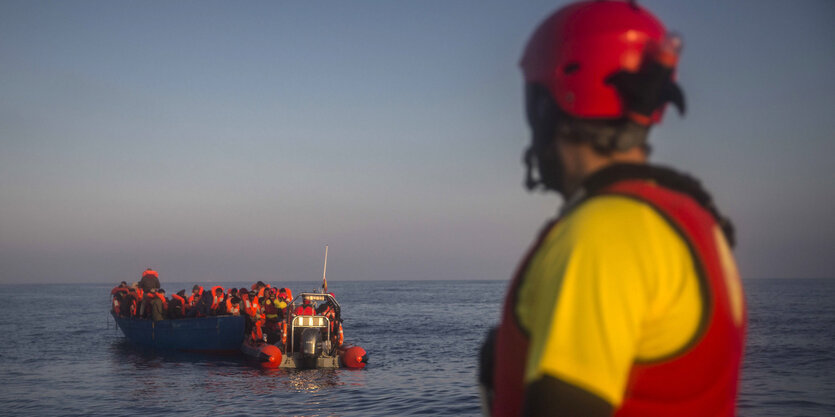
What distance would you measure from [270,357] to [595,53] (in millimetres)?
22002

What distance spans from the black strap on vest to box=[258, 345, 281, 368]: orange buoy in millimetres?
21927

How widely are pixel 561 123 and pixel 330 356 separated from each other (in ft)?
72.4

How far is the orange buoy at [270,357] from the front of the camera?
22.1 metres

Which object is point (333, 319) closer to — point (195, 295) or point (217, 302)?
point (217, 302)

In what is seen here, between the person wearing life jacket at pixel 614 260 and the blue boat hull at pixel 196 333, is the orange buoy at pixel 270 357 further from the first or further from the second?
the person wearing life jacket at pixel 614 260

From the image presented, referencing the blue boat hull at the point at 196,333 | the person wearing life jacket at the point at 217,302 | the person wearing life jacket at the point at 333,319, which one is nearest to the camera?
the person wearing life jacket at the point at 333,319

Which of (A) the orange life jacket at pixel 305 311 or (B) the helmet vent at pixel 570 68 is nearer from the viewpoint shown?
(B) the helmet vent at pixel 570 68

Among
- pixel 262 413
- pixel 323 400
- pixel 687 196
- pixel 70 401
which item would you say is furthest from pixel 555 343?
pixel 70 401

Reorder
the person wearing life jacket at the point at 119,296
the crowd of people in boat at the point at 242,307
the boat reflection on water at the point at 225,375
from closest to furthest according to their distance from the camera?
the boat reflection on water at the point at 225,375 → the crowd of people in boat at the point at 242,307 → the person wearing life jacket at the point at 119,296

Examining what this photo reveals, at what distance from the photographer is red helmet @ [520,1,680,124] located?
4.54 feet

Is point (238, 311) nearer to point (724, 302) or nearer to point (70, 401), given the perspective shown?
point (70, 401)

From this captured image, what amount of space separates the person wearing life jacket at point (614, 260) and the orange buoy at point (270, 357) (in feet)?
71.1

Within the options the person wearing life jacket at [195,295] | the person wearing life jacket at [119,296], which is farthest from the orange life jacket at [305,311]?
the person wearing life jacket at [119,296]

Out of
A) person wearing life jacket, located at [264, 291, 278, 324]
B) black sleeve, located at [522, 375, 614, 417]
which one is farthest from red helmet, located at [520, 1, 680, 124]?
person wearing life jacket, located at [264, 291, 278, 324]
